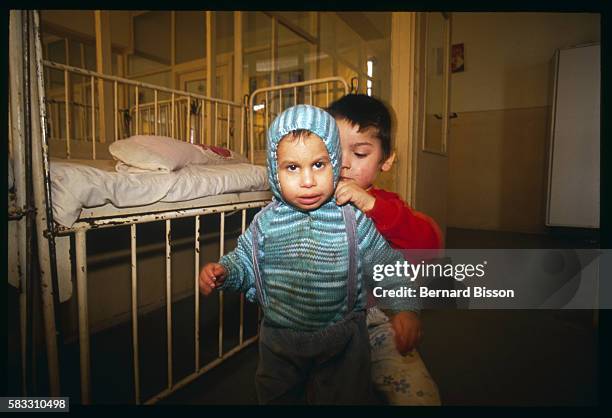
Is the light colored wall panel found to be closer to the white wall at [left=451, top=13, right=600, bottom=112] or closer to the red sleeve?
the white wall at [left=451, top=13, right=600, bottom=112]

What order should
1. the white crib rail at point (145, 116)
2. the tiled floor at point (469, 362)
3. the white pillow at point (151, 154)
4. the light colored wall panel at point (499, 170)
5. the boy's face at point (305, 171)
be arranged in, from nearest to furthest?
the boy's face at point (305, 171)
the white pillow at point (151, 154)
the tiled floor at point (469, 362)
the white crib rail at point (145, 116)
the light colored wall panel at point (499, 170)

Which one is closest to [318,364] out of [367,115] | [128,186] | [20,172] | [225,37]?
[367,115]

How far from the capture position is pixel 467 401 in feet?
4.20

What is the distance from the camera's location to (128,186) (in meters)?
1.02

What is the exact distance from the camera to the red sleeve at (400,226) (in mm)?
830

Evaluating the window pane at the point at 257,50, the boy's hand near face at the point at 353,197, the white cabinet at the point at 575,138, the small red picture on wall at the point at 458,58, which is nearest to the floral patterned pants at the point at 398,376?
the boy's hand near face at the point at 353,197

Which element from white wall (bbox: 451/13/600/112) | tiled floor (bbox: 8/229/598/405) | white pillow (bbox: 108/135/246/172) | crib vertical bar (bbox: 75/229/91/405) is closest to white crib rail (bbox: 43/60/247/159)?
white pillow (bbox: 108/135/246/172)

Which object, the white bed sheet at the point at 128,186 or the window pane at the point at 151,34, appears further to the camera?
the window pane at the point at 151,34

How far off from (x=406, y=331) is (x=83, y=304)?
89 cm

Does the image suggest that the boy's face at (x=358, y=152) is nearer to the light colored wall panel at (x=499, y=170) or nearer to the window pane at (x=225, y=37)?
the light colored wall panel at (x=499, y=170)

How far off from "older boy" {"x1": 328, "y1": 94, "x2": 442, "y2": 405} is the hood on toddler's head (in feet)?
0.35

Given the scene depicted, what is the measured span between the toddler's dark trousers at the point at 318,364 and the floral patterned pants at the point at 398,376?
0.16 ft

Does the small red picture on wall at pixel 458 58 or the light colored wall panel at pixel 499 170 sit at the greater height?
the small red picture on wall at pixel 458 58

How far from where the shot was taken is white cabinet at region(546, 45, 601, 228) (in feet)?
11.1
